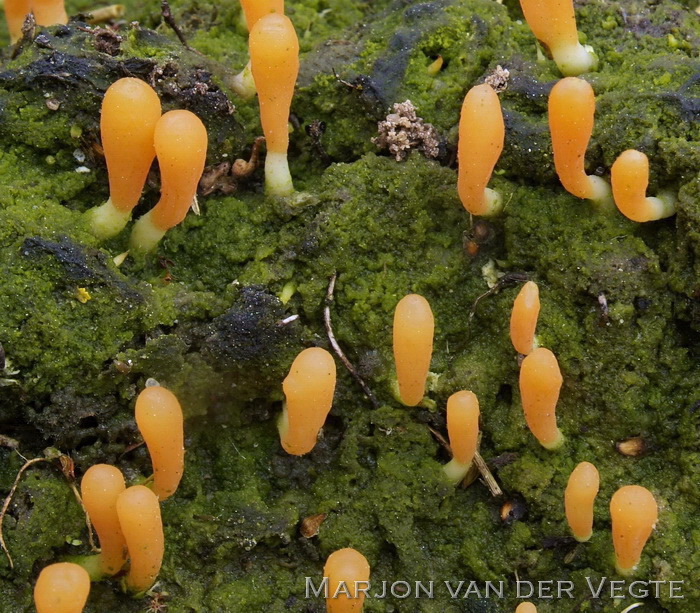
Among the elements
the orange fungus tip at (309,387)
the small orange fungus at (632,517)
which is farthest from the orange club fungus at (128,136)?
the small orange fungus at (632,517)

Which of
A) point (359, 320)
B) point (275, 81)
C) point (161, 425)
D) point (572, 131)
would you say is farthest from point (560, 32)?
point (161, 425)

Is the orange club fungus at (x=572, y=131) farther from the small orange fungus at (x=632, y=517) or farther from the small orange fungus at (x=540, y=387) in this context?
the small orange fungus at (x=632, y=517)

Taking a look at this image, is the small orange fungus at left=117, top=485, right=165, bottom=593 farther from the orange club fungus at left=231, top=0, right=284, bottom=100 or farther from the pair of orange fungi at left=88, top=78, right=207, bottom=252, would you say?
the orange club fungus at left=231, top=0, right=284, bottom=100

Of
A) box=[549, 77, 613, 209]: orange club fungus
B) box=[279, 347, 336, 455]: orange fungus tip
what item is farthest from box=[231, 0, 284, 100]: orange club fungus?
box=[279, 347, 336, 455]: orange fungus tip

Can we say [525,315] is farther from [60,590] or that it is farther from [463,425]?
[60,590]

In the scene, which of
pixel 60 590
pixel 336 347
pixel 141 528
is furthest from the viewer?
pixel 336 347

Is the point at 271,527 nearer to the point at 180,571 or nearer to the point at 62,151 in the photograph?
the point at 180,571
